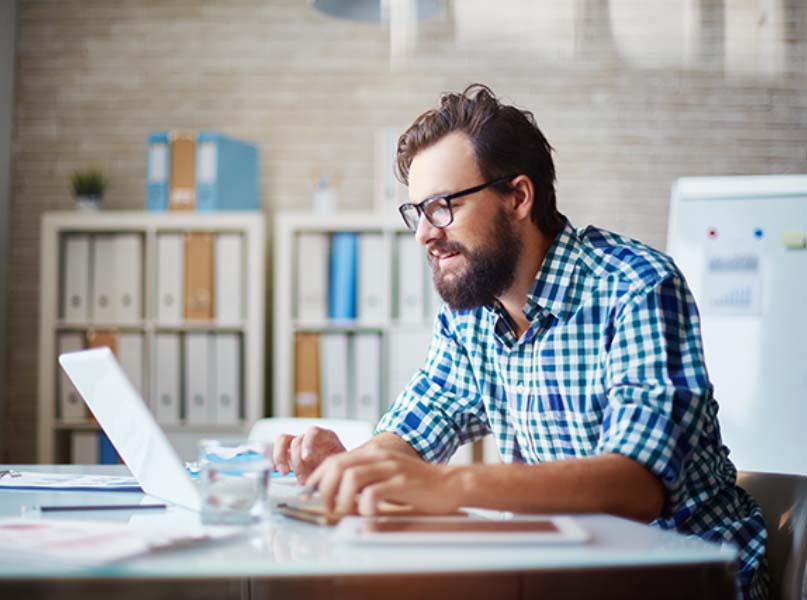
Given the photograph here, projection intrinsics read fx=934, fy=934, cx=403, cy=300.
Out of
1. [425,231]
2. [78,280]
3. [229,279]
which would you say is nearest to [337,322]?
[229,279]

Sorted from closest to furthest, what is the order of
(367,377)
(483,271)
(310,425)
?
1. (483,271)
2. (310,425)
3. (367,377)

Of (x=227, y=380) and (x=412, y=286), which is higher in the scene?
(x=412, y=286)

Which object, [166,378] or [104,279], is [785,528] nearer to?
[166,378]

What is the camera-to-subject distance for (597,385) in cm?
139

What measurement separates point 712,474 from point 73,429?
9.57 feet

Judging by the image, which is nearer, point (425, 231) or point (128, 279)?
point (425, 231)

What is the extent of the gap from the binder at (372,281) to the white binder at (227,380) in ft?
1.68

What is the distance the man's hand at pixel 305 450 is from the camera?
1389 millimetres

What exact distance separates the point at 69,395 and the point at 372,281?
1.26 m

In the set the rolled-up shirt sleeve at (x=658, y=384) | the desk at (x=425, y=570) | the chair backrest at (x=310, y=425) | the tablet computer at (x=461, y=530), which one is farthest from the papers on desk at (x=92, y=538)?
the chair backrest at (x=310, y=425)

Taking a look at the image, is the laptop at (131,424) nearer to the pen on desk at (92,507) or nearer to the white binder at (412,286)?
the pen on desk at (92,507)

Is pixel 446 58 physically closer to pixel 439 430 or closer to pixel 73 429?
pixel 73 429

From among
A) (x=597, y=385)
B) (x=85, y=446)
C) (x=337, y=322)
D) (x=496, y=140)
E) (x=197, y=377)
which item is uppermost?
(x=496, y=140)

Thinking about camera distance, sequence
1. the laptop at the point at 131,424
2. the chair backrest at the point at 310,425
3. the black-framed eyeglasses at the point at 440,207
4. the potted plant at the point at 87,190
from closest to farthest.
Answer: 1. the laptop at the point at 131,424
2. the black-framed eyeglasses at the point at 440,207
3. the chair backrest at the point at 310,425
4. the potted plant at the point at 87,190
